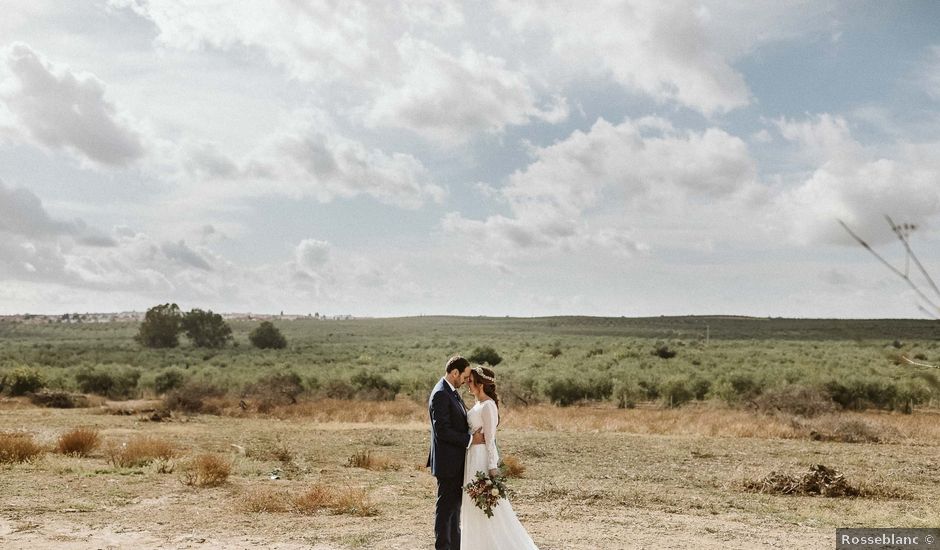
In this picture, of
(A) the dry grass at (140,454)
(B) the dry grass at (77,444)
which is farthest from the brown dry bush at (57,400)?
(A) the dry grass at (140,454)

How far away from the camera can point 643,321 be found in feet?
441

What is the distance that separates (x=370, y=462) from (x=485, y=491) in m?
9.95

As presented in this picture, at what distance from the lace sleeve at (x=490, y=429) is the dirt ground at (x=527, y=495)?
2308mm

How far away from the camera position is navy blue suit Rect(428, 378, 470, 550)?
323 inches

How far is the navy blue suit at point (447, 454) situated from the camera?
821 centimetres

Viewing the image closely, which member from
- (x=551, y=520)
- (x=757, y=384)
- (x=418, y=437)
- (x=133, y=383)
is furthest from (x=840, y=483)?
(x=133, y=383)

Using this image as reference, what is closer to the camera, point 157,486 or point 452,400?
point 452,400

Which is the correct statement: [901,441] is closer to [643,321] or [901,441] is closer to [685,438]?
[685,438]

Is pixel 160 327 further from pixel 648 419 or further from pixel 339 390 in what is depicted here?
pixel 648 419

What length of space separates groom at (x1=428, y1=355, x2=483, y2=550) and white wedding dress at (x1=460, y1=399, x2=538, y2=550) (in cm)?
9

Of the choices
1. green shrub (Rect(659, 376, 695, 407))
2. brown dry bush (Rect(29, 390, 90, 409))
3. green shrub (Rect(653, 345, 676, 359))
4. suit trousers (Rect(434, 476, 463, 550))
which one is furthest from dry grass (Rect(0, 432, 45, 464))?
green shrub (Rect(653, 345, 676, 359))

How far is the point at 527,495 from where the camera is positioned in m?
13.7

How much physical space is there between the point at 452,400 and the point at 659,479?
920cm

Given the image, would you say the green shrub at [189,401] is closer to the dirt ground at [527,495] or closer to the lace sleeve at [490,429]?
the dirt ground at [527,495]
